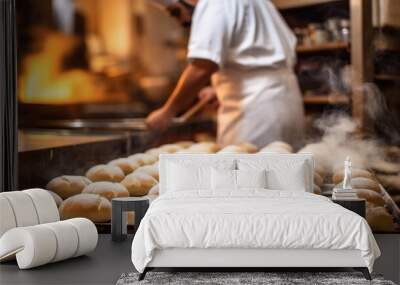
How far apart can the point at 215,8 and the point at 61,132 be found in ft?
6.16

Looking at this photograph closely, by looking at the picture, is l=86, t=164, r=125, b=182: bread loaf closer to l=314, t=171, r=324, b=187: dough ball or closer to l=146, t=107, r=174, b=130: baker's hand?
l=146, t=107, r=174, b=130: baker's hand

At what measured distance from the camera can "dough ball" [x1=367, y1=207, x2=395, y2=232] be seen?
237 inches

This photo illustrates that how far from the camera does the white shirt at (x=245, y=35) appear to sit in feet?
19.7

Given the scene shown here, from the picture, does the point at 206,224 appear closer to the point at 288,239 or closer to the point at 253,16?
the point at 288,239

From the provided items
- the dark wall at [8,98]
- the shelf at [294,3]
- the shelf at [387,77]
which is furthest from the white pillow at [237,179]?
the dark wall at [8,98]

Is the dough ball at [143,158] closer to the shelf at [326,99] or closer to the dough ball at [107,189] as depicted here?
the dough ball at [107,189]

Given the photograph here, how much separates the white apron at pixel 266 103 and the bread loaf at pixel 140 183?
0.98 meters

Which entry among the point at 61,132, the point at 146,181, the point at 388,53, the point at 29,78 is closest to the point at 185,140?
the point at 146,181

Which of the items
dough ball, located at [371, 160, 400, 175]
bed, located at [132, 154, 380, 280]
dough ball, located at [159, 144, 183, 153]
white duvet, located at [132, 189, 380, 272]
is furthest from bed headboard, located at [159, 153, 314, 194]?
white duvet, located at [132, 189, 380, 272]

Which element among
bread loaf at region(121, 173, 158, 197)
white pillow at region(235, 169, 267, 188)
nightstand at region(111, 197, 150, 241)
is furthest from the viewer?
bread loaf at region(121, 173, 158, 197)

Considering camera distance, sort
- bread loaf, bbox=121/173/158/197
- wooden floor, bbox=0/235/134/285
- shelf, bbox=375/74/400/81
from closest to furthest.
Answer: wooden floor, bbox=0/235/134/285 < shelf, bbox=375/74/400/81 < bread loaf, bbox=121/173/158/197

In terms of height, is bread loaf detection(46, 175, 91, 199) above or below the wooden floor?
above

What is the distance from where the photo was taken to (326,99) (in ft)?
19.7

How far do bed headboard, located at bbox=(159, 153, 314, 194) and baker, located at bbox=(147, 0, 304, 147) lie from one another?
0.34m
